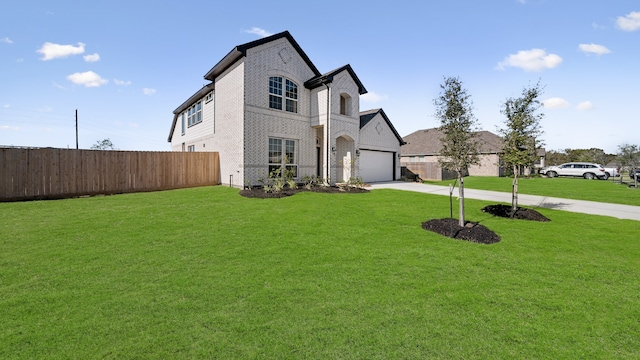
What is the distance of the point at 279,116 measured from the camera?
1474 cm

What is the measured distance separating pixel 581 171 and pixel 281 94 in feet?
105

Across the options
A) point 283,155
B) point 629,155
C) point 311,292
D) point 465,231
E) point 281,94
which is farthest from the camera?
point 629,155

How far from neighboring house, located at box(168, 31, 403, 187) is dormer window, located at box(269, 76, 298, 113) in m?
0.05

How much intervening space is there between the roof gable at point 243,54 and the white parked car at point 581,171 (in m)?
29.5

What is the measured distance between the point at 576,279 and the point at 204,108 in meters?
19.4

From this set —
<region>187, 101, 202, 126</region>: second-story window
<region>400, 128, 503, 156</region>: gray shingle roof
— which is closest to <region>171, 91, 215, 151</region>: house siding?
<region>187, 101, 202, 126</region>: second-story window

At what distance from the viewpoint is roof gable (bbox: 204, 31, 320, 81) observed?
13117mm

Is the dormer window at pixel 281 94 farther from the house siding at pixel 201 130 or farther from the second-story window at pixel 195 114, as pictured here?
the second-story window at pixel 195 114

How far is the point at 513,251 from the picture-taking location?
199 inches

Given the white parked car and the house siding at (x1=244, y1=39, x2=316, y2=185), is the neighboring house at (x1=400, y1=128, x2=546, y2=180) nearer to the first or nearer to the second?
the white parked car

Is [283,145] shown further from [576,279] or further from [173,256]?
[576,279]

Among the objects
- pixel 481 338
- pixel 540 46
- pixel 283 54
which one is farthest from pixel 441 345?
pixel 283 54

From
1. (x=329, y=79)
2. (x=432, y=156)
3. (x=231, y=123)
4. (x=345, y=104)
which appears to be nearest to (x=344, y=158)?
(x=345, y=104)

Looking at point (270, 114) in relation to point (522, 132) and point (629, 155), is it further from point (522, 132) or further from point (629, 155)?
point (629, 155)
